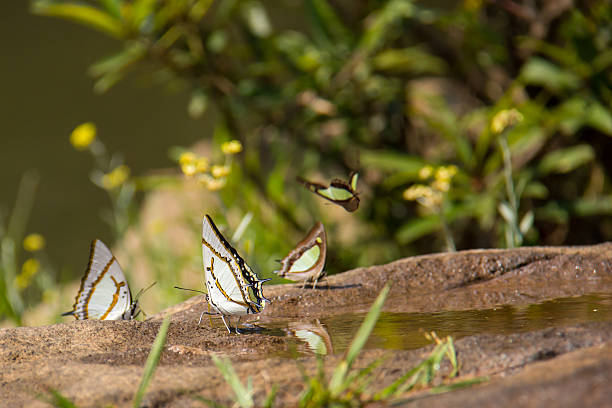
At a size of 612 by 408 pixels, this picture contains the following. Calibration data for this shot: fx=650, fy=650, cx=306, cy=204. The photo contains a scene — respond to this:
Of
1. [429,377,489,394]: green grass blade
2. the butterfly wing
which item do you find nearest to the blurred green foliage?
the butterfly wing

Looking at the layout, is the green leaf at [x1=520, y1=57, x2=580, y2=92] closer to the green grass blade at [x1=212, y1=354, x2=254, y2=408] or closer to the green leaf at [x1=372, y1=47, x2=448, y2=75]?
the green leaf at [x1=372, y1=47, x2=448, y2=75]

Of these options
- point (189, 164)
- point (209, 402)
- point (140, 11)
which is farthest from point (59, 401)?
point (140, 11)

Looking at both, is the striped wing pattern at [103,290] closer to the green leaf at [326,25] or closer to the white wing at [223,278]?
the white wing at [223,278]

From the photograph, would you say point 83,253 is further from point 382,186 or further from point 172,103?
point 382,186

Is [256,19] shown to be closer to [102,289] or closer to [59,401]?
[102,289]

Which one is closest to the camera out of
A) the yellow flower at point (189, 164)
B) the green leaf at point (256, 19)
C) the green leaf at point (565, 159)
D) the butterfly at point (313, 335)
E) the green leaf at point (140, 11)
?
the butterfly at point (313, 335)

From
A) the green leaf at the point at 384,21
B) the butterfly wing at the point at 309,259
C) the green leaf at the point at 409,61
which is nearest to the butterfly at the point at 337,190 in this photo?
the butterfly wing at the point at 309,259

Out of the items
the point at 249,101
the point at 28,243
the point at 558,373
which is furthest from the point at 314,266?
the point at 28,243
